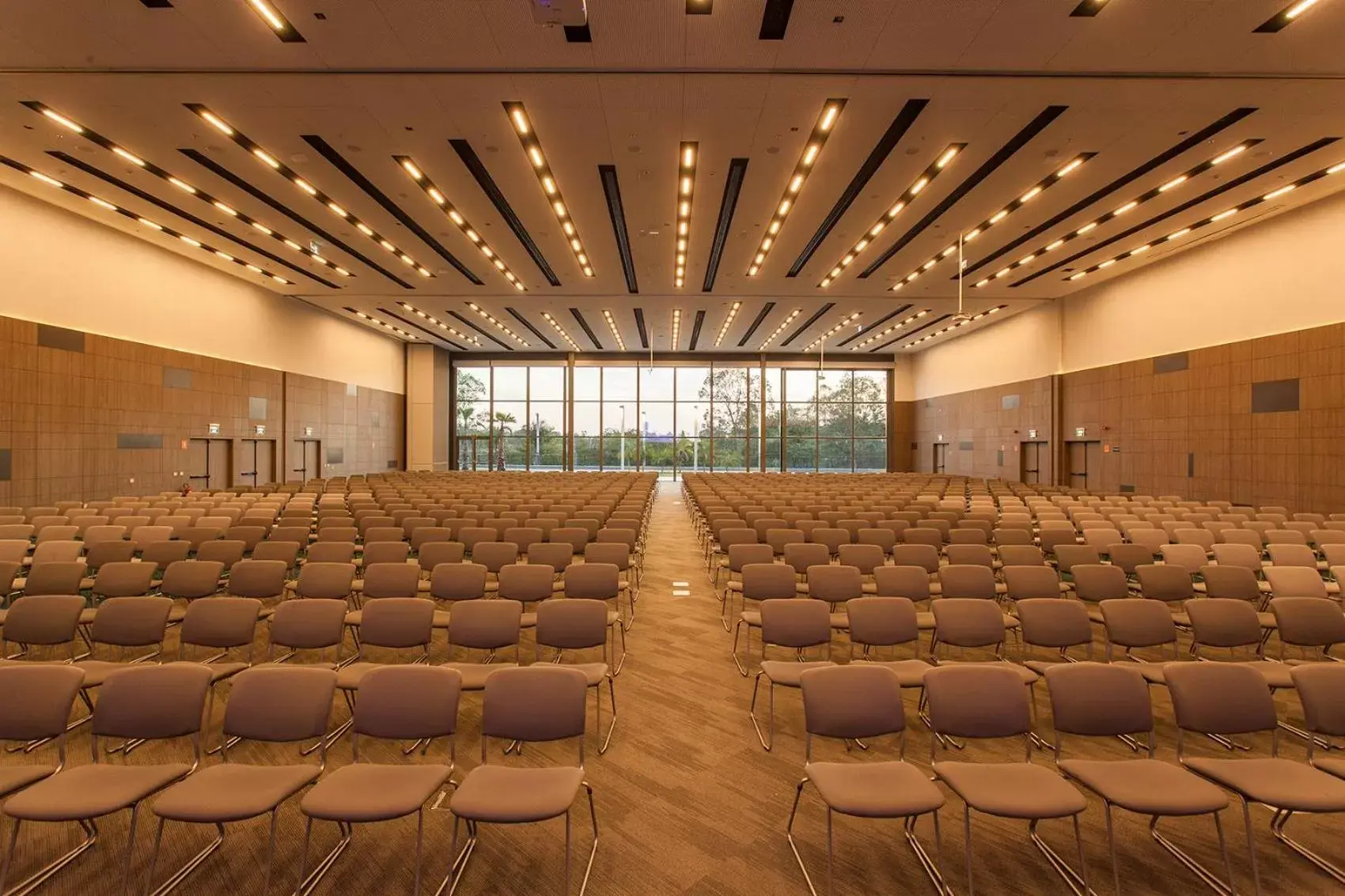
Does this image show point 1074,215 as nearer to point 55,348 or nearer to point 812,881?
point 812,881

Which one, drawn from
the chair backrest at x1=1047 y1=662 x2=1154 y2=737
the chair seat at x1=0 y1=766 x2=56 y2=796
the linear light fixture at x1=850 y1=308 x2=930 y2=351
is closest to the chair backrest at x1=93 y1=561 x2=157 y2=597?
the chair seat at x1=0 y1=766 x2=56 y2=796

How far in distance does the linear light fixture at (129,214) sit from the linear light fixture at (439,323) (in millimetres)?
3998

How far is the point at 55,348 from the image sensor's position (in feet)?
40.0

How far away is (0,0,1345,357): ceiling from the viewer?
21.8 ft

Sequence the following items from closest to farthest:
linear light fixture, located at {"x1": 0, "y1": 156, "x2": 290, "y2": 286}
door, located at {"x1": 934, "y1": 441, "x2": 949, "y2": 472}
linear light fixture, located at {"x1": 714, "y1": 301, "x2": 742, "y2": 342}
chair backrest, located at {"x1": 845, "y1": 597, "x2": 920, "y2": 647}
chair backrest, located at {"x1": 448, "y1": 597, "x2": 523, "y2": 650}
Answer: chair backrest, located at {"x1": 448, "y1": 597, "x2": 523, "y2": 650}
chair backrest, located at {"x1": 845, "y1": 597, "x2": 920, "y2": 647}
linear light fixture, located at {"x1": 0, "y1": 156, "x2": 290, "y2": 286}
linear light fixture, located at {"x1": 714, "y1": 301, "x2": 742, "y2": 342}
door, located at {"x1": 934, "y1": 441, "x2": 949, "y2": 472}

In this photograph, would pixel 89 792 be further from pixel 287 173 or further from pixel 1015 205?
pixel 1015 205

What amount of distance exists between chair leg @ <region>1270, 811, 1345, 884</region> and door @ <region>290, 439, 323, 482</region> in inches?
900

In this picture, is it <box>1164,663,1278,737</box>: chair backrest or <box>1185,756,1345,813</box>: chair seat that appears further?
<box>1164,663,1278,737</box>: chair backrest

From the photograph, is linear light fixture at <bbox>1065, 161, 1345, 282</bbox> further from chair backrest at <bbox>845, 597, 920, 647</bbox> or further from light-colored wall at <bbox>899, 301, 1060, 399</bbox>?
chair backrest at <bbox>845, 597, 920, 647</bbox>

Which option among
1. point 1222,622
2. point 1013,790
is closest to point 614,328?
point 1222,622

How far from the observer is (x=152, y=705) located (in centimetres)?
318

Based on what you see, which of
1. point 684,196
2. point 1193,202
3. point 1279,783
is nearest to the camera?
point 1279,783

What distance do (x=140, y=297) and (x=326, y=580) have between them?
1355 centimetres

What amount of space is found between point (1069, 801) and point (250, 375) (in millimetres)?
20979
